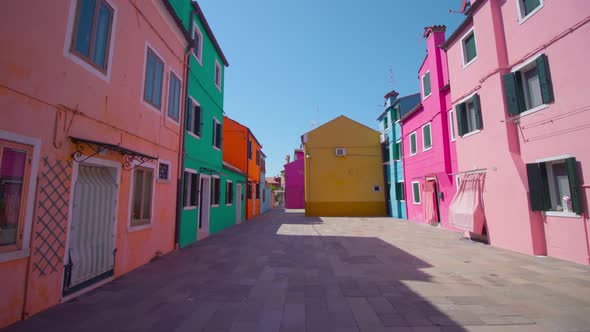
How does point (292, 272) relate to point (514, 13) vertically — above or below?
below

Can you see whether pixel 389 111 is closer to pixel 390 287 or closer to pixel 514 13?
pixel 514 13

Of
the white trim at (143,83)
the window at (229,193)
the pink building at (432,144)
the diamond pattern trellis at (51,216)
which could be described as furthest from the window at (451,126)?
the diamond pattern trellis at (51,216)

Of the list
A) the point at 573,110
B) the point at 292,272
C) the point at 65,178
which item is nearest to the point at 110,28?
the point at 65,178

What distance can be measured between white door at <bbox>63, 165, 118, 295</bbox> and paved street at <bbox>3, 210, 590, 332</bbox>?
374 millimetres

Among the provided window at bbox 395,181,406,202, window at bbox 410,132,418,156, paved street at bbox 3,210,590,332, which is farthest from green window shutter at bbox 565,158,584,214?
window at bbox 395,181,406,202

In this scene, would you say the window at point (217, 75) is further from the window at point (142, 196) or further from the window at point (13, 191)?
the window at point (13, 191)

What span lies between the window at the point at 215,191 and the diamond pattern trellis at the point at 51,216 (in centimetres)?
748

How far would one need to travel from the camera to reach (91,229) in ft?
15.6

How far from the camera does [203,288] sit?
4793 millimetres

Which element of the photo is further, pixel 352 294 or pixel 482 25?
pixel 482 25

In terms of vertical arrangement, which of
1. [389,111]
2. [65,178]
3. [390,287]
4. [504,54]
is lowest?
[390,287]

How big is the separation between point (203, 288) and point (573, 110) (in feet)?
30.1

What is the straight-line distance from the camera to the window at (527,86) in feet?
22.5

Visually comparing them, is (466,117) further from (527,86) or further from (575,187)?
(575,187)
